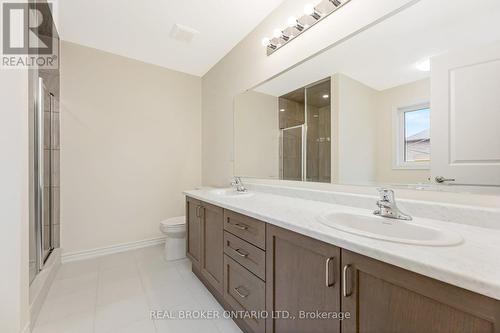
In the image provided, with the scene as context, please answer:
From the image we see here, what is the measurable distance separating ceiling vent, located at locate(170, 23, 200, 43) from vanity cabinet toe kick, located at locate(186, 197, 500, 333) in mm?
1814

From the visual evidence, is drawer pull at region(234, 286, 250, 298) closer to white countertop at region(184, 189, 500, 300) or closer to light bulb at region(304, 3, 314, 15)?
white countertop at region(184, 189, 500, 300)

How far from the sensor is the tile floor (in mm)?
1396

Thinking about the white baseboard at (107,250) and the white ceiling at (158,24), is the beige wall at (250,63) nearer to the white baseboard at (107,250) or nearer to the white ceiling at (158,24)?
the white ceiling at (158,24)

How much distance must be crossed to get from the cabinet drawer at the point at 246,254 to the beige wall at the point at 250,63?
1.25 metres

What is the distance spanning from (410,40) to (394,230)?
3.14 feet

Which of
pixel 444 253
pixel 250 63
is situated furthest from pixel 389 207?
pixel 250 63

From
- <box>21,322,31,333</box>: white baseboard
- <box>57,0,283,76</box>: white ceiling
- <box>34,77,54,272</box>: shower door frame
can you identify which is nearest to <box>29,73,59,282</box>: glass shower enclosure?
<box>34,77,54,272</box>: shower door frame

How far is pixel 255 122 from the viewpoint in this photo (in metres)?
2.27

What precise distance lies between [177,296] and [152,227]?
1.29 metres

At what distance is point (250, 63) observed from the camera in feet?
7.41

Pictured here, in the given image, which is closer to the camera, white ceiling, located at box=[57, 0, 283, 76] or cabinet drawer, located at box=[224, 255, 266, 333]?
cabinet drawer, located at box=[224, 255, 266, 333]

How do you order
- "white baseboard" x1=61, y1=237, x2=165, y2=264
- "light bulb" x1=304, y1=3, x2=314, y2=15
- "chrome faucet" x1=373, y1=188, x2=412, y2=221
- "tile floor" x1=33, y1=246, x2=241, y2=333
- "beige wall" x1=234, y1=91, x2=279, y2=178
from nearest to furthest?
"chrome faucet" x1=373, y1=188, x2=412, y2=221
"tile floor" x1=33, y1=246, x2=241, y2=333
"light bulb" x1=304, y1=3, x2=314, y2=15
"beige wall" x1=234, y1=91, x2=279, y2=178
"white baseboard" x1=61, y1=237, x2=165, y2=264

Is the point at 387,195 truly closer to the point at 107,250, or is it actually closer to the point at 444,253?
the point at 444,253

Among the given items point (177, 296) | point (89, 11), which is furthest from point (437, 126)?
point (89, 11)
